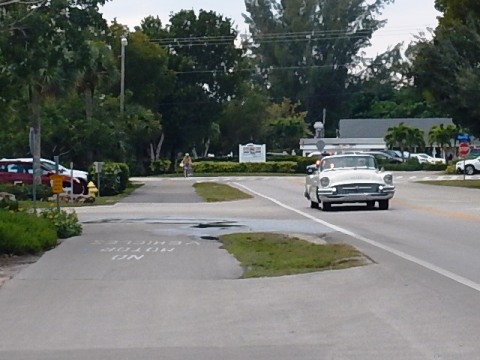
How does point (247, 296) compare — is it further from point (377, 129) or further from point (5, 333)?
point (377, 129)

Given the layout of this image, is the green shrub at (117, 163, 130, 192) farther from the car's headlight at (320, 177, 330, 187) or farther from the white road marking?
the white road marking

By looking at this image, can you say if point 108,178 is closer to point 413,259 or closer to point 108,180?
point 108,180

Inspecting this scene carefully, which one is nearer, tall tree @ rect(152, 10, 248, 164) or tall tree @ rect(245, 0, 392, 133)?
tall tree @ rect(152, 10, 248, 164)

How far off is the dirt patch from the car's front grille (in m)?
12.7

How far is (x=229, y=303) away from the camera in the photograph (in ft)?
39.9

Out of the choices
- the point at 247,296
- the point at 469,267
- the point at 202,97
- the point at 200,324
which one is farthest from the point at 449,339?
the point at 202,97

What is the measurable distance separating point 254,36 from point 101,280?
9439 cm

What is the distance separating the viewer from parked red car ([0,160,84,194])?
143ft

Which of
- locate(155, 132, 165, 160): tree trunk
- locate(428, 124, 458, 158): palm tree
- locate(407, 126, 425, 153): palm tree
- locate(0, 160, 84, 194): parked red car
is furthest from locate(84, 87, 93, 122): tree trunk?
locate(428, 124, 458, 158): palm tree

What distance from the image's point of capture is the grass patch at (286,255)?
599 inches

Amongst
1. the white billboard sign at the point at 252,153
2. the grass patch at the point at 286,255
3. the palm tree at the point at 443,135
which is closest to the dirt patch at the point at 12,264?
the grass patch at the point at 286,255

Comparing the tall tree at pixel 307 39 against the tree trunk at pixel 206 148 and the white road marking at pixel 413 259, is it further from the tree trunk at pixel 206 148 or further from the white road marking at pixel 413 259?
the white road marking at pixel 413 259

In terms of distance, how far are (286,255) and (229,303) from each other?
4.87 meters

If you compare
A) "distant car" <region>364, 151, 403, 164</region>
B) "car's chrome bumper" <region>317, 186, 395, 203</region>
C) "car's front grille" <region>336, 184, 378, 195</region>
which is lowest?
"distant car" <region>364, 151, 403, 164</region>
